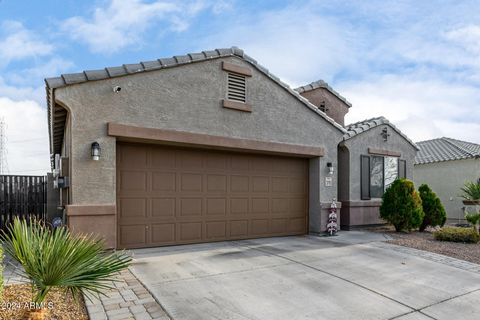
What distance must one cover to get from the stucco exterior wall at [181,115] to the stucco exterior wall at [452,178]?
10717 mm

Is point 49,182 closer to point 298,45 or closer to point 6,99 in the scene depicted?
point 298,45

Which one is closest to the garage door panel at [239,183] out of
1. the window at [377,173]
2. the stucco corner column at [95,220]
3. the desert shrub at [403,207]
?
the stucco corner column at [95,220]

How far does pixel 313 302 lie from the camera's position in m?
4.54

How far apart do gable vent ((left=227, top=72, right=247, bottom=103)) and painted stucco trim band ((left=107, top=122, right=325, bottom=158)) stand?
113 centimetres

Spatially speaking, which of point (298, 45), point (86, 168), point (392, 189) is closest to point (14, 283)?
point (86, 168)

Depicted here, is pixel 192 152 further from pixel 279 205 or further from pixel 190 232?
pixel 279 205

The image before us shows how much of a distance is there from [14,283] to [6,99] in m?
16.6

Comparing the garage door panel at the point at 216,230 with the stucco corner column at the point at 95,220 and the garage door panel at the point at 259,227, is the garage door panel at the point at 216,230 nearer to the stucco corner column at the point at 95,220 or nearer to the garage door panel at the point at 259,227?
the garage door panel at the point at 259,227

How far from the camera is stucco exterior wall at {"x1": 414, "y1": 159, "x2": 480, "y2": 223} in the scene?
1655 centimetres

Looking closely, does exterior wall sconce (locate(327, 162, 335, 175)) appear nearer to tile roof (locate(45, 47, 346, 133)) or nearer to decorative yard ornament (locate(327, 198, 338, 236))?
decorative yard ornament (locate(327, 198, 338, 236))

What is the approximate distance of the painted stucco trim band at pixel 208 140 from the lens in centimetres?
692

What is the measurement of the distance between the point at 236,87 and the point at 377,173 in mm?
6783

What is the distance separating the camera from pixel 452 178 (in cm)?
1727

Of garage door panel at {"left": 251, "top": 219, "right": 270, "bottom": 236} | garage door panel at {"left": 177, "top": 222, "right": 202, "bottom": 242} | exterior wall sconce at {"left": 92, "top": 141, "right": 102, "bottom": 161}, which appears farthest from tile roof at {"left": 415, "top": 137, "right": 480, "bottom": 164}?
exterior wall sconce at {"left": 92, "top": 141, "right": 102, "bottom": 161}
